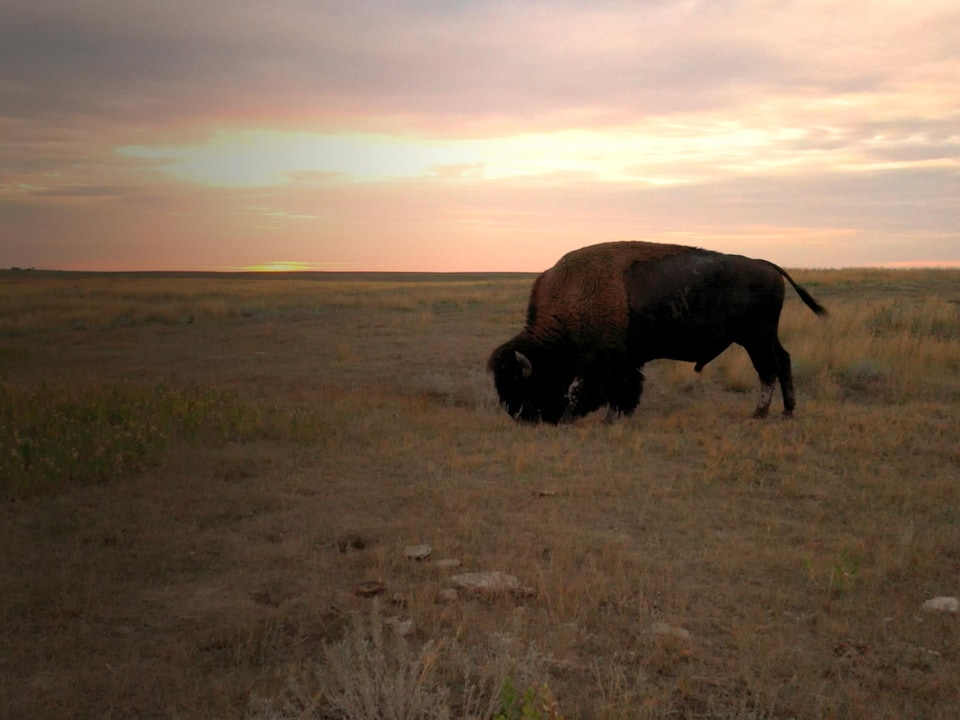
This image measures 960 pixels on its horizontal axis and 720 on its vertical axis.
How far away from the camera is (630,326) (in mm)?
9336

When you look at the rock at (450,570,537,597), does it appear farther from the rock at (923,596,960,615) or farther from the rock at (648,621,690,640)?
the rock at (923,596,960,615)

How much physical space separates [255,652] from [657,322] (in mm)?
6631

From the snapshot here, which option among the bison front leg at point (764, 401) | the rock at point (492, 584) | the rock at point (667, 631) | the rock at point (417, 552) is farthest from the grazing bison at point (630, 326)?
the rock at point (667, 631)

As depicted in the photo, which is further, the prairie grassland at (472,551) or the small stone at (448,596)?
the small stone at (448,596)

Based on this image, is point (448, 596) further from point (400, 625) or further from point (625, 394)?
point (625, 394)

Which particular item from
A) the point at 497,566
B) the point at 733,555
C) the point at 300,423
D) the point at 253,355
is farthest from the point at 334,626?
the point at 253,355

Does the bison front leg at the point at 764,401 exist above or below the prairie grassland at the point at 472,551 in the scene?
above

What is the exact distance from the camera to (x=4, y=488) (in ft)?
21.1

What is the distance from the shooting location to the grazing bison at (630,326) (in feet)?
30.1

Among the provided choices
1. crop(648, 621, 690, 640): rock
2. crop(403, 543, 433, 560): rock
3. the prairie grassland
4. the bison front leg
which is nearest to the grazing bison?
the bison front leg

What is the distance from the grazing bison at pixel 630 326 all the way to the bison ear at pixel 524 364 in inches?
0.5

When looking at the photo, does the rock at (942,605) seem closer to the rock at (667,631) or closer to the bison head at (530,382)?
the rock at (667,631)

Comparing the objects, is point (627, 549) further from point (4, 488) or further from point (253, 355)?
point (253, 355)

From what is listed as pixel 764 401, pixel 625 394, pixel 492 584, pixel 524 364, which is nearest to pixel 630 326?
pixel 625 394
